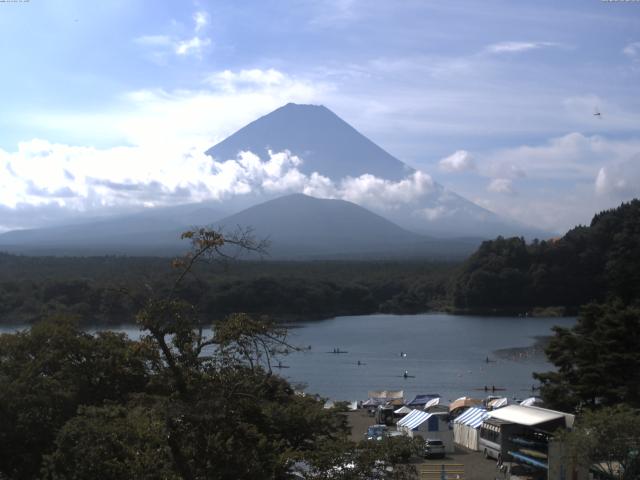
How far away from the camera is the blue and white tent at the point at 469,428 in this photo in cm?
1153

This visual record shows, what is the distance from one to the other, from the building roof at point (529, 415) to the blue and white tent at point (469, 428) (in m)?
0.94

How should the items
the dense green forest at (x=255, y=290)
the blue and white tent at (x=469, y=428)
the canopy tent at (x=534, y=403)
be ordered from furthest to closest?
the dense green forest at (x=255, y=290)
the canopy tent at (x=534, y=403)
the blue and white tent at (x=469, y=428)

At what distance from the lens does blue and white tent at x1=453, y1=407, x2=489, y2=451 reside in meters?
11.5

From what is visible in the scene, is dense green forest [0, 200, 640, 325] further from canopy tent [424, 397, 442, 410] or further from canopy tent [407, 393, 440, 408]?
canopy tent [424, 397, 442, 410]

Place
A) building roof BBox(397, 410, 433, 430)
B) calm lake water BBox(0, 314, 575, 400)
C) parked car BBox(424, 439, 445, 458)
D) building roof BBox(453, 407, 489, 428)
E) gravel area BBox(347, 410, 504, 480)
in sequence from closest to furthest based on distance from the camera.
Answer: gravel area BBox(347, 410, 504, 480), parked car BBox(424, 439, 445, 458), building roof BBox(453, 407, 489, 428), building roof BBox(397, 410, 433, 430), calm lake water BBox(0, 314, 575, 400)

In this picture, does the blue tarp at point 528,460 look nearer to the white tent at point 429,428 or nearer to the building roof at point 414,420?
the white tent at point 429,428

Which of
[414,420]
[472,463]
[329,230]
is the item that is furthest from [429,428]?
[329,230]

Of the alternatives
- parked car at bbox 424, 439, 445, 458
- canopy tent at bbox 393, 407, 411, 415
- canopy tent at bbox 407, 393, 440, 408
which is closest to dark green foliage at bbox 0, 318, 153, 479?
parked car at bbox 424, 439, 445, 458

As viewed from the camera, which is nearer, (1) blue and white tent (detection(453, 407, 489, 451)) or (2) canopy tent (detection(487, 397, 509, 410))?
(1) blue and white tent (detection(453, 407, 489, 451))

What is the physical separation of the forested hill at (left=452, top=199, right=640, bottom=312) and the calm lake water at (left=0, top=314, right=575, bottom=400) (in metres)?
1.91

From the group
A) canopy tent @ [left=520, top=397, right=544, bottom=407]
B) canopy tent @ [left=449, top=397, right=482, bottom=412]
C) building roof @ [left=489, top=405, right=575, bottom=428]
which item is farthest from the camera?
canopy tent @ [left=449, top=397, right=482, bottom=412]

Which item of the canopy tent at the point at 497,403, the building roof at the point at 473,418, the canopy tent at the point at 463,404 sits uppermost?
the building roof at the point at 473,418

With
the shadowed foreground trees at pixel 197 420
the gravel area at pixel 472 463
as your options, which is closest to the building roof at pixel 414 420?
the gravel area at pixel 472 463

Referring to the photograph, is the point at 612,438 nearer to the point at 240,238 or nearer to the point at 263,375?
A: the point at 263,375
